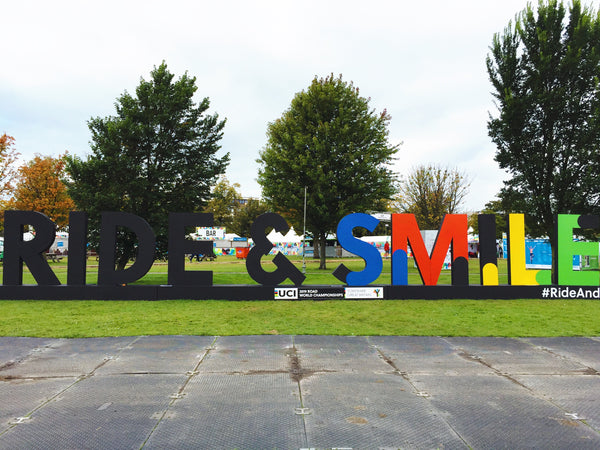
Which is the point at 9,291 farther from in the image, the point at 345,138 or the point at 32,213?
the point at 345,138

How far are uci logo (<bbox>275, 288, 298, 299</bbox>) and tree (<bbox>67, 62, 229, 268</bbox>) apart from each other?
284 inches

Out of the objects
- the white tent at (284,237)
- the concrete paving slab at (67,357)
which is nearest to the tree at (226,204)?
the white tent at (284,237)

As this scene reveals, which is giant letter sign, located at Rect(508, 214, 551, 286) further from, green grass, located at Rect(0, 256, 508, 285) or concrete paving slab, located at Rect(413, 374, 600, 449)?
concrete paving slab, located at Rect(413, 374, 600, 449)

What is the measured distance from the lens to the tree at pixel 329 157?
23797 mm

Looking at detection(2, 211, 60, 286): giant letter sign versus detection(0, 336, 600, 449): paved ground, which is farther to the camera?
detection(2, 211, 60, 286): giant letter sign

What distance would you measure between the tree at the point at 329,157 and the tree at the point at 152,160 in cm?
672

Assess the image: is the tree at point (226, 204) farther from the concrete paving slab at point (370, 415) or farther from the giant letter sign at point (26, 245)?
the concrete paving slab at point (370, 415)

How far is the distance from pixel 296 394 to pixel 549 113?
64.5 feet

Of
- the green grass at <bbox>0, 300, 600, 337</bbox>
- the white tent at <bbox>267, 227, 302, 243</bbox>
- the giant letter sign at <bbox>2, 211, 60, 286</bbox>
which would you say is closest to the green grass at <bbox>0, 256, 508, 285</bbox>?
the giant letter sign at <bbox>2, 211, 60, 286</bbox>

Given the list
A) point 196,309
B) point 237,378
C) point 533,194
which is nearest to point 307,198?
point 533,194

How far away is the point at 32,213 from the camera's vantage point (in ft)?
40.6

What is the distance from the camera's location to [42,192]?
3550 centimetres

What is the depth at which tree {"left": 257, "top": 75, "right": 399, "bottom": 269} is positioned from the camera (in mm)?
23797

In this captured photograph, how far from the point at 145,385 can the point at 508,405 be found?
15.2 ft
